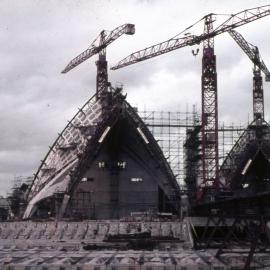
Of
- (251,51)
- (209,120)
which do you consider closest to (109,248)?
(209,120)

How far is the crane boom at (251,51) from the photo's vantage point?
122312 millimetres

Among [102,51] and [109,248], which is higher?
[102,51]

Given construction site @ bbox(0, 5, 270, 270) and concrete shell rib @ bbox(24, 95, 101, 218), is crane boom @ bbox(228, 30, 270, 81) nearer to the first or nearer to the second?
construction site @ bbox(0, 5, 270, 270)

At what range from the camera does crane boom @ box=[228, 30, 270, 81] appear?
122312 millimetres

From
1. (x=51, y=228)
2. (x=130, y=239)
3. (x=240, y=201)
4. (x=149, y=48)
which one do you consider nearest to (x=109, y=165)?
(x=149, y=48)

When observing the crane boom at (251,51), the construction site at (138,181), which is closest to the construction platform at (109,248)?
the construction site at (138,181)

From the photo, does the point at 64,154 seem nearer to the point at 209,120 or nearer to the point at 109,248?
the point at 209,120

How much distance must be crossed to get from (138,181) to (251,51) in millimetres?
44024

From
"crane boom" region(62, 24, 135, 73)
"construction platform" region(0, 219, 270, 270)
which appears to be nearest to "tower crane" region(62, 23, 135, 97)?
"crane boom" region(62, 24, 135, 73)

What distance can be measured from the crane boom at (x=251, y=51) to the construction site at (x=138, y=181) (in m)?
0.27

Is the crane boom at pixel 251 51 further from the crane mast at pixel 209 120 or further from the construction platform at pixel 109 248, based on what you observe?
the construction platform at pixel 109 248

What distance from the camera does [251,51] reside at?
427ft

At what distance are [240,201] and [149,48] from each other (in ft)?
236

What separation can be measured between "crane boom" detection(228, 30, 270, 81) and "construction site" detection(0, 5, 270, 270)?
27 cm
